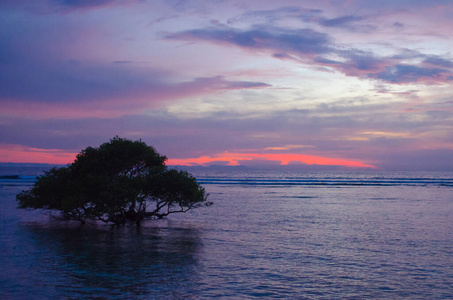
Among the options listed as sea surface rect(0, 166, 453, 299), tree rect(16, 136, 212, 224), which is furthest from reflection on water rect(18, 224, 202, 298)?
tree rect(16, 136, 212, 224)

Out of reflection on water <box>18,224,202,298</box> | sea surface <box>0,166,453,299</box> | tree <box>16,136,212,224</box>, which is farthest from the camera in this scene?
tree <box>16,136,212,224</box>

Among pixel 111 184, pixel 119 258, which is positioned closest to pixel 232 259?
pixel 119 258

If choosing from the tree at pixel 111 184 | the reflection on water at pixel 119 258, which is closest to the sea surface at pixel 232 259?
the reflection on water at pixel 119 258

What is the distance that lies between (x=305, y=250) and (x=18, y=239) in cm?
1767

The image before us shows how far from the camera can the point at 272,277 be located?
15086 millimetres

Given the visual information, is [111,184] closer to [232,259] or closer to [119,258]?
[119,258]

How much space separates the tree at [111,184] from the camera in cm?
2850

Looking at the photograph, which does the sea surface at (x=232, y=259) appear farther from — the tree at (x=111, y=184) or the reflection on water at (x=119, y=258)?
the tree at (x=111, y=184)

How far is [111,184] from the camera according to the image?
28.6 m

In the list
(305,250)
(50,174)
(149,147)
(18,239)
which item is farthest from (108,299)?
(50,174)

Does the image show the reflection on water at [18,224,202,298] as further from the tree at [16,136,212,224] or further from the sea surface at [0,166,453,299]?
the tree at [16,136,212,224]

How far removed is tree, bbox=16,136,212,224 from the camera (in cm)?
2850

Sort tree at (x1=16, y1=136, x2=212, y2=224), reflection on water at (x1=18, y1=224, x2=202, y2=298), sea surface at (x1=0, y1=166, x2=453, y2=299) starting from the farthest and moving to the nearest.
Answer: tree at (x1=16, y1=136, x2=212, y2=224), reflection on water at (x1=18, y1=224, x2=202, y2=298), sea surface at (x1=0, y1=166, x2=453, y2=299)

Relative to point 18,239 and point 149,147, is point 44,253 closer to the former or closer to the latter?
point 18,239
